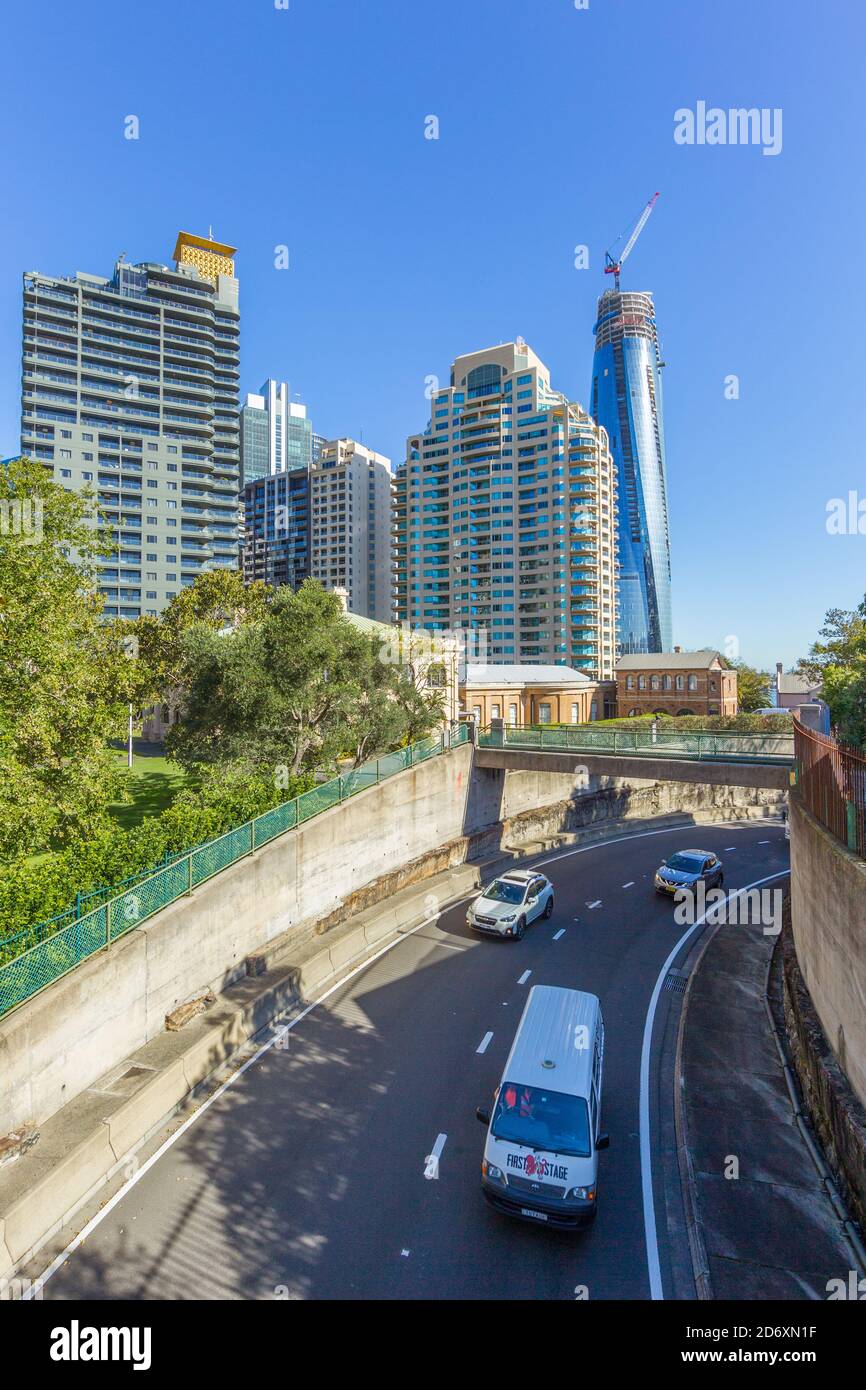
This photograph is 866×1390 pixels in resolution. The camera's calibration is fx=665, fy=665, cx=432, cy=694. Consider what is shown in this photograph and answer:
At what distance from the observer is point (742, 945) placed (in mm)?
21453

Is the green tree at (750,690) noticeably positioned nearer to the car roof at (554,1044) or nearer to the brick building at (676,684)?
the brick building at (676,684)

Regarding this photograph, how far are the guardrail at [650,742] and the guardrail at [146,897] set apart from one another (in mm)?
8678

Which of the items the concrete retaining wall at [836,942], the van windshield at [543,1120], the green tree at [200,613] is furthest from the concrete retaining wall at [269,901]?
the green tree at [200,613]

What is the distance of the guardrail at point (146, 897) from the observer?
11445 mm

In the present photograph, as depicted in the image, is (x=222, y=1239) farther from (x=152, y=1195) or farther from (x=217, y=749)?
(x=217, y=749)

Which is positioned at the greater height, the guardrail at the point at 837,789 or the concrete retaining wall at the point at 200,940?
the guardrail at the point at 837,789

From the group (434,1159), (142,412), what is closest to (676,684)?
(434,1159)

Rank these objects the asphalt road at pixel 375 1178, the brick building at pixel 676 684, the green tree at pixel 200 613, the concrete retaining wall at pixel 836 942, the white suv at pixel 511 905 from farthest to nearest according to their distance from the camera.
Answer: the brick building at pixel 676 684
the green tree at pixel 200 613
the white suv at pixel 511 905
the concrete retaining wall at pixel 836 942
the asphalt road at pixel 375 1178

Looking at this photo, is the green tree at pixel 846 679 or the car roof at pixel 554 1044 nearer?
the car roof at pixel 554 1044

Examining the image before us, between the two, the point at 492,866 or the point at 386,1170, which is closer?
the point at 386,1170

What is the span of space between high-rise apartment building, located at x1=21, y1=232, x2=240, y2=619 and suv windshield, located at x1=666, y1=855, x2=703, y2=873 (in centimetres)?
8561

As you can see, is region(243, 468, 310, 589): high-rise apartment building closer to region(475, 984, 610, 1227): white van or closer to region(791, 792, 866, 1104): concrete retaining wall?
A: region(791, 792, 866, 1104): concrete retaining wall
